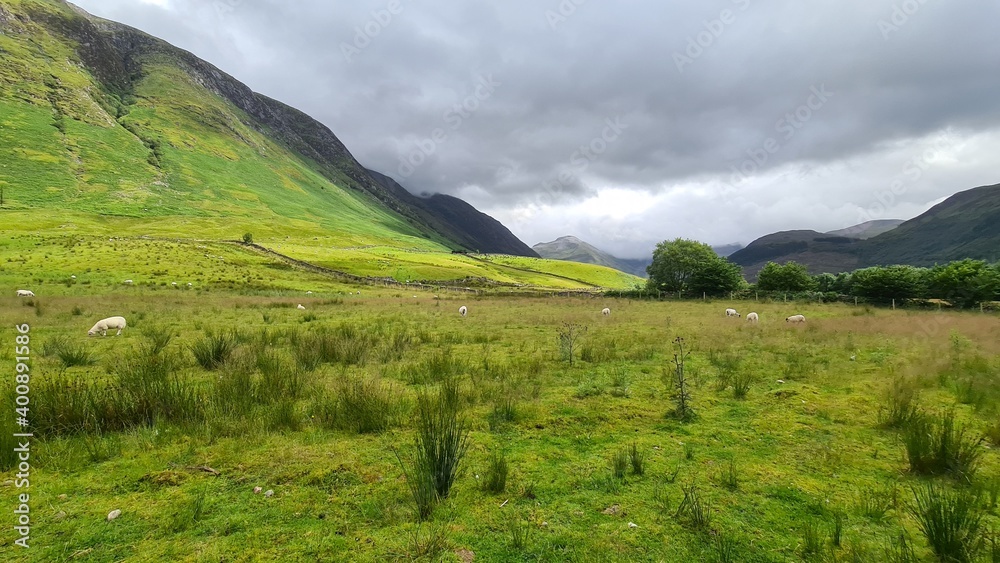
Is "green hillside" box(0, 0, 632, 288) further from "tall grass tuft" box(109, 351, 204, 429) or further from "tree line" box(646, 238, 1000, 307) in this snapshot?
"tall grass tuft" box(109, 351, 204, 429)

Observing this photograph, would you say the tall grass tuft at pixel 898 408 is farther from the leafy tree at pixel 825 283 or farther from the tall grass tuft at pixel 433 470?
the leafy tree at pixel 825 283

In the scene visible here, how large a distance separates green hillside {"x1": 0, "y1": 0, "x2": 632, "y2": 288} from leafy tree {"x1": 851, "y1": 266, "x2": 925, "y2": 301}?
177ft

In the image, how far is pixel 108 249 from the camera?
49.1 m

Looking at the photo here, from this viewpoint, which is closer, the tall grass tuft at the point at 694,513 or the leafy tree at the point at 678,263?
the tall grass tuft at the point at 694,513


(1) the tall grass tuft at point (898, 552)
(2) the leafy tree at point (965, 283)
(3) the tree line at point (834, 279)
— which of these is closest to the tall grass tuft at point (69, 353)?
(1) the tall grass tuft at point (898, 552)

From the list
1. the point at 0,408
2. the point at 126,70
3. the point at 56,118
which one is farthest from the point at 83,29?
the point at 0,408

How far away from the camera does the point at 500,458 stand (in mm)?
5188

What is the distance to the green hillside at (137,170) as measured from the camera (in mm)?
83500

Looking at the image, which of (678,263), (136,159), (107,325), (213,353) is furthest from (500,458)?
(136,159)

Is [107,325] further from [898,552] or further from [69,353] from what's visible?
[898,552]

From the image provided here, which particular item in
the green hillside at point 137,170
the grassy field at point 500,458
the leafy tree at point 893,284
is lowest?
the grassy field at point 500,458

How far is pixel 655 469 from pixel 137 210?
421ft

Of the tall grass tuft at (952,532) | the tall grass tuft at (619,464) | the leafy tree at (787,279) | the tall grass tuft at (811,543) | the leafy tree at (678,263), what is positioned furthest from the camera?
the leafy tree at (678,263)

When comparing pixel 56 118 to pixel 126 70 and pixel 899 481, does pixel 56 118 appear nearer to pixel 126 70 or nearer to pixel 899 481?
pixel 126 70
